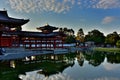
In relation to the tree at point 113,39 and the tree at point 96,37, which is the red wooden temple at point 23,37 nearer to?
the tree at point 113,39

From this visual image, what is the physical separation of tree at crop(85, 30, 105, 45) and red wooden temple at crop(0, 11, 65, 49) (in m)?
36.3

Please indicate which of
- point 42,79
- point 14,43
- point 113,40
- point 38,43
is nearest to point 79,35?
point 113,40

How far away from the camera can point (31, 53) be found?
4009 centimetres

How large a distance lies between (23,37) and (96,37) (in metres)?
51.0

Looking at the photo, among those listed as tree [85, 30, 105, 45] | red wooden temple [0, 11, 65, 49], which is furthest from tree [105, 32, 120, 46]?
red wooden temple [0, 11, 65, 49]

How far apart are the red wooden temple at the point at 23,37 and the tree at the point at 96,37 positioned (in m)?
36.3

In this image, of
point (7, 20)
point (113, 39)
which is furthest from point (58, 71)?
point (113, 39)

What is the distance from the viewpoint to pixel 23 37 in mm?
50250

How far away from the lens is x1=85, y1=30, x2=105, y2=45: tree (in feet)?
306

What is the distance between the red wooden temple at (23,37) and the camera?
35.8m

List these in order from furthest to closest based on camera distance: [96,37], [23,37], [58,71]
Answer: [96,37] < [23,37] < [58,71]

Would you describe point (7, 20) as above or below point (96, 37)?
above

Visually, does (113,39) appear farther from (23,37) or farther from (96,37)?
(23,37)

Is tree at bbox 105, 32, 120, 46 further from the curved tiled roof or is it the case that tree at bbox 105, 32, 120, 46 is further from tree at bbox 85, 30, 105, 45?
the curved tiled roof
